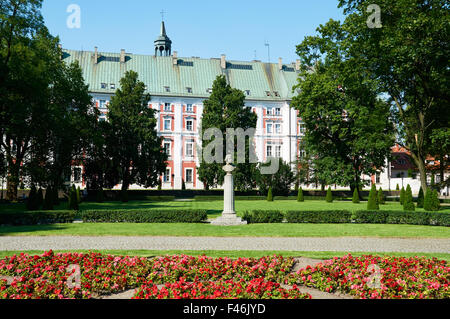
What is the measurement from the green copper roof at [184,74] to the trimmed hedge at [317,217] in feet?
156

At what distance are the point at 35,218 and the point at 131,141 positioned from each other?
76.5 feet

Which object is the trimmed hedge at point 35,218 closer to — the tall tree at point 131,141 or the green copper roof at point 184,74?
the tall tree at point 131,141

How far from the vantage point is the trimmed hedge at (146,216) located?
19516 mm

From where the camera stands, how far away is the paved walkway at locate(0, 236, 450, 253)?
12000 mm

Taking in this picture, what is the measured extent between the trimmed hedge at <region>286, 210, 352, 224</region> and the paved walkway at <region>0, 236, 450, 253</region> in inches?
209

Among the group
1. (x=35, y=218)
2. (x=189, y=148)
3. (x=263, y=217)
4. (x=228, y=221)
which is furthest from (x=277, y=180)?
(x=35, y=218)

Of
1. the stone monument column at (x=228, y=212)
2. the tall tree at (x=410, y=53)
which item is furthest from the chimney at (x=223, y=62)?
the stone monument column at (x=228, y=212)

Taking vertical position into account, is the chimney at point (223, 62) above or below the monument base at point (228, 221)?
above

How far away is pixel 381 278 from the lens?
23.1ft

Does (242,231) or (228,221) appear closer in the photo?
(242,231)

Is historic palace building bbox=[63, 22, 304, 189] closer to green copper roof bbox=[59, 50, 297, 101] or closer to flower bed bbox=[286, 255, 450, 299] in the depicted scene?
green copper roof bbox=[59, 50, 297, 101]

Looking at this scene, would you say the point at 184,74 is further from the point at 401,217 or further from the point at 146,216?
the point at 401,217
